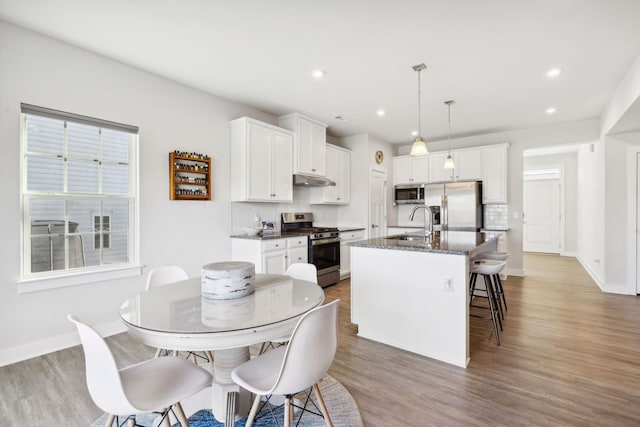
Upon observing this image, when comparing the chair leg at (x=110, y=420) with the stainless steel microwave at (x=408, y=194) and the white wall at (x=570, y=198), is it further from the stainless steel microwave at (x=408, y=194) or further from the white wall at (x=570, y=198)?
the white wall at (x=570, y=198)

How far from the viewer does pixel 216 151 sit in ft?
12.6

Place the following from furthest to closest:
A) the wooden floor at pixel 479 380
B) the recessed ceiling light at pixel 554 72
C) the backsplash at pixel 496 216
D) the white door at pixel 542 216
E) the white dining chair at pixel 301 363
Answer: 1. the white door at pixel 542 216
2. the backsplash at pixel 496 216
3. the recessed ceiling light at pixel 554 72
4. the wooden floor at pixel 479 380
5. the white dining chair at pixel 301 363

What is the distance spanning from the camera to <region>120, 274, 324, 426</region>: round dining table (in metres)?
1.24

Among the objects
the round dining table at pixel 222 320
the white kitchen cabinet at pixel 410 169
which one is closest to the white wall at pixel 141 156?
the round dining table at pixel 222 320

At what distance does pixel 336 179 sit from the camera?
5477mm

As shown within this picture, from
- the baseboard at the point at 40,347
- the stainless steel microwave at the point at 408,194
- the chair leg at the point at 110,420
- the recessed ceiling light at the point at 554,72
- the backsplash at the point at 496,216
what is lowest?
the baseboard at the point at 40,347

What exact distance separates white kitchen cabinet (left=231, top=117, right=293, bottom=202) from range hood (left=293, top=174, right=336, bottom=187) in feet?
0.68

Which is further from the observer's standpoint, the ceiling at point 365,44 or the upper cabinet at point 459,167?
the upper cabinet at point 459,167

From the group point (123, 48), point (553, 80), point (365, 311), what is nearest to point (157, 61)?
point (123, 48)

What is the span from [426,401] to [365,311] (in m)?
1.02

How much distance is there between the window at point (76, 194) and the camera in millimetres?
2523

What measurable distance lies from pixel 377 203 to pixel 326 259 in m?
1.88

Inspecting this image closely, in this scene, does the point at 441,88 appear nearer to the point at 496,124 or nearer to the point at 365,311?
the point at 496,124

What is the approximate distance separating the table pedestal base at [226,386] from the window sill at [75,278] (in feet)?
6.22
